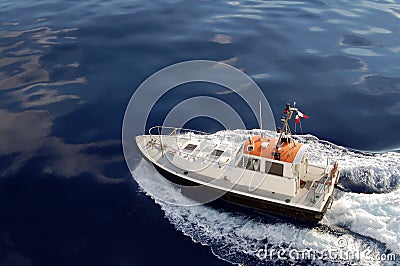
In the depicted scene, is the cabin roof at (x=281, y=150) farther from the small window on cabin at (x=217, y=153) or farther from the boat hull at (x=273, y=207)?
the boat hull at (x=273, y=207)

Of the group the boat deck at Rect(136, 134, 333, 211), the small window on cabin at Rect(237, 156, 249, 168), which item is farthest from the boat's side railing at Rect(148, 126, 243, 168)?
the small window on cabin at Rect(237, 156, 249, 168)

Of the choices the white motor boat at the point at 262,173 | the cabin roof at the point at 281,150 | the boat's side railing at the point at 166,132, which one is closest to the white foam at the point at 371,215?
the white motor boat at the point at 262,173

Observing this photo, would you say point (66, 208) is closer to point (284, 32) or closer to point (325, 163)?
point (325, 163)

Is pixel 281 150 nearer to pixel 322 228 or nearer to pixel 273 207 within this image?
pixel 273 207

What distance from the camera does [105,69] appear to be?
155 ft

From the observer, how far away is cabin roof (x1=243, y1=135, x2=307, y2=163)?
29.6m

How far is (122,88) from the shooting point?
145ft

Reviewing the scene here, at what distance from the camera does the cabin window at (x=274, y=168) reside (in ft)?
97.5

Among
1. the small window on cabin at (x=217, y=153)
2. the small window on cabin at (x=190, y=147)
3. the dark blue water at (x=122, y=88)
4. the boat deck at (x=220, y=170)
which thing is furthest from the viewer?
the small window on cabin at (x=190, y=147)

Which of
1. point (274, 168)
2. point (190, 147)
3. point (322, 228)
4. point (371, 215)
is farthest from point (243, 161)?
point (371, 215)

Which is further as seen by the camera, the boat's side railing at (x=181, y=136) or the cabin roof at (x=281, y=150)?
the boat's side railing at (x=181, y=136)

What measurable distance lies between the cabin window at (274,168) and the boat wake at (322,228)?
10.6ft

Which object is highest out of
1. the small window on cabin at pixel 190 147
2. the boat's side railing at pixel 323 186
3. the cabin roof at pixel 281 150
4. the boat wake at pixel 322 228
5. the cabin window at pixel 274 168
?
the cabin roof at pixel 281 150

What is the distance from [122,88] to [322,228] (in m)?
25.4
